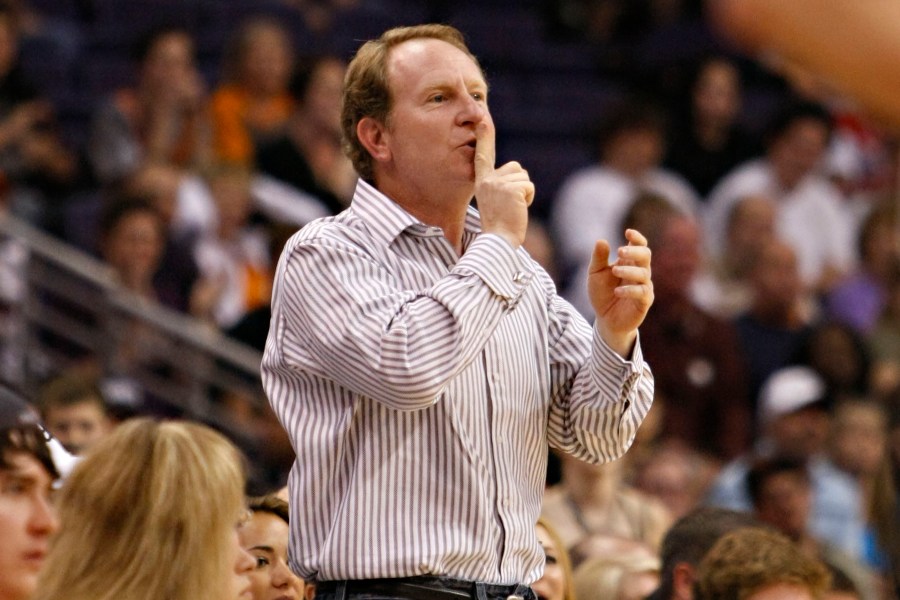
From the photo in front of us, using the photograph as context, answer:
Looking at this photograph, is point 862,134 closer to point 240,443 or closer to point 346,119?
point 240,443

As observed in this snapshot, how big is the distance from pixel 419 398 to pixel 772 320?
5.63 meters

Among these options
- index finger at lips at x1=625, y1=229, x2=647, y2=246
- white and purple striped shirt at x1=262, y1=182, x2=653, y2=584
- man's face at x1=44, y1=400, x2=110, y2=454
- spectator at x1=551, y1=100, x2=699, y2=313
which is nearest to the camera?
white and purple striped shirt at x1=262, y1=182, x2=653, y2=584

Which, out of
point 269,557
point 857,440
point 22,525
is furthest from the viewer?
point 857,440

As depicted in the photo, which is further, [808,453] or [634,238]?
[808,453]

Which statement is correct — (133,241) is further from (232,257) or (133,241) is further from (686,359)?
(686,359)

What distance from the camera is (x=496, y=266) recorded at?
2619 mm

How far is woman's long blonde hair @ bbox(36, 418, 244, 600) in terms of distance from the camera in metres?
2.64

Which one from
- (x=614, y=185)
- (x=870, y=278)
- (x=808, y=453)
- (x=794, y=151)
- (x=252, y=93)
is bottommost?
(x=808, y=453)

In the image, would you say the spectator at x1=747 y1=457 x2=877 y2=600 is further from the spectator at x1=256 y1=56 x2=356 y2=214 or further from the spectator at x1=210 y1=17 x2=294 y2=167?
the spectator at x1=210 y1=17 x2=294 y2=167

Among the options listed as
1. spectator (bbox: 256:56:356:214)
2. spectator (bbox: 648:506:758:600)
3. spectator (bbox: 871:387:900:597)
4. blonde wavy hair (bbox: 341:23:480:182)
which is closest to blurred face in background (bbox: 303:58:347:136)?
spectator (bbox: 256:56:356:214)

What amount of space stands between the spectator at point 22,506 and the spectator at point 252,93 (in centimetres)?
493

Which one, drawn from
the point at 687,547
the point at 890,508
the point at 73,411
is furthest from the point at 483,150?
the point at 890,508

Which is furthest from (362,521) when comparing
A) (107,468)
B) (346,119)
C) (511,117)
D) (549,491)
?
(511,117)

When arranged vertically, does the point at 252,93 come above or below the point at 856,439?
above
